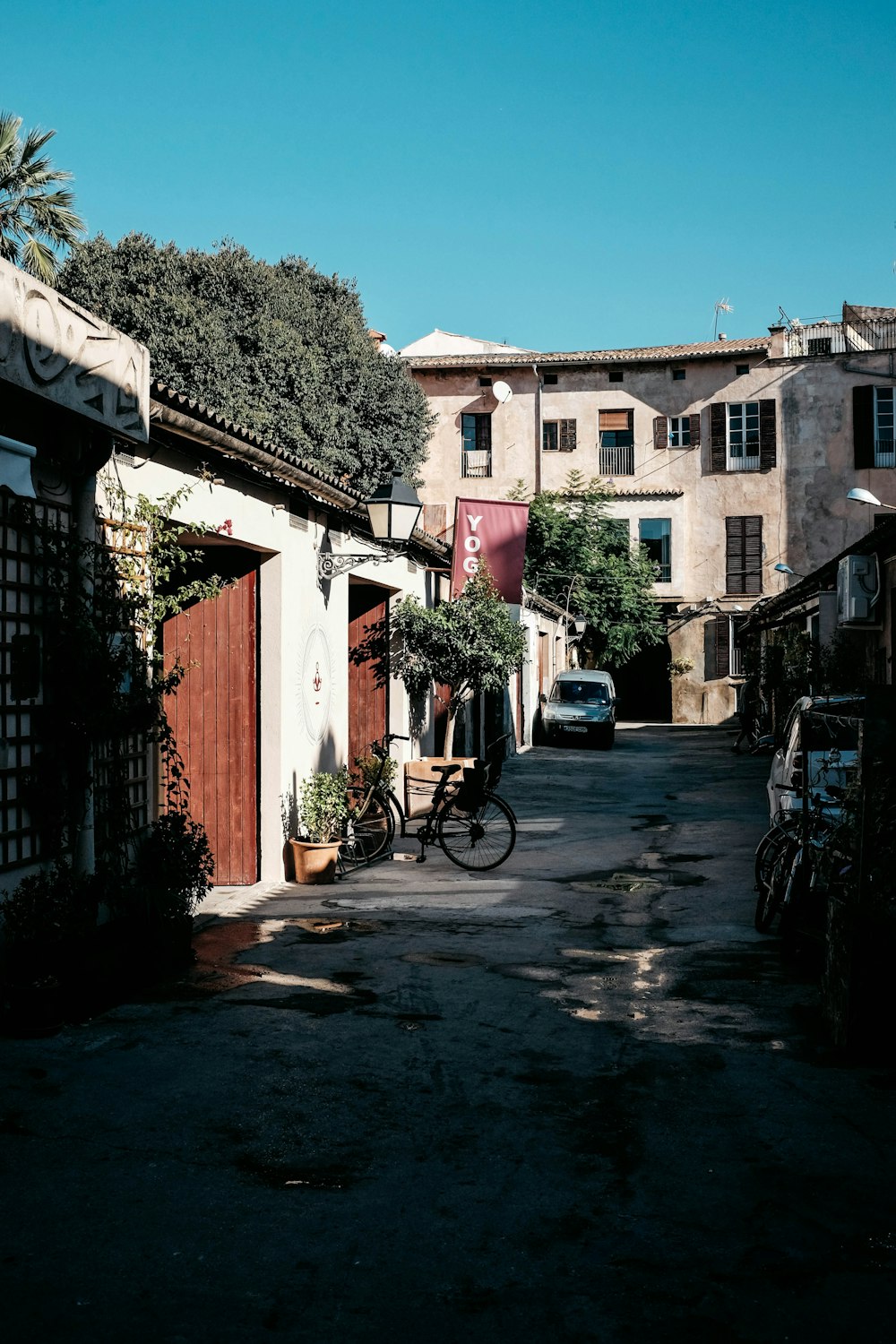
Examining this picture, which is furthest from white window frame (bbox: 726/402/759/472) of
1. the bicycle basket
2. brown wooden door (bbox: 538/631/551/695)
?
the bicycle basket

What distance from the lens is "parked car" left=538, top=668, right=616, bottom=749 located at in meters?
27.8

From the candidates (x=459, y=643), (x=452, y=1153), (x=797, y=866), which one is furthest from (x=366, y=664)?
(x=452, y=1153)

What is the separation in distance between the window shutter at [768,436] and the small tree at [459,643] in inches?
975

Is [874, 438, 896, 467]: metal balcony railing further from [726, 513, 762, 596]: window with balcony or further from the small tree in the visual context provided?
A: the small tree

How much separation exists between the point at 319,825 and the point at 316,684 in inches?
56.8

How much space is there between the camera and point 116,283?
1128 inches

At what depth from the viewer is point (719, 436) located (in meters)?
39.2

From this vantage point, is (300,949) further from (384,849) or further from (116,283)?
(116,283)

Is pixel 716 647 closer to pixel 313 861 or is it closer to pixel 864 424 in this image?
pixel 864 424

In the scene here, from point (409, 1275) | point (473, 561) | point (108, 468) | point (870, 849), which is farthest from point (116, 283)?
point (409, 1275)

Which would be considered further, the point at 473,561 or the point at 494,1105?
the point at 473,561

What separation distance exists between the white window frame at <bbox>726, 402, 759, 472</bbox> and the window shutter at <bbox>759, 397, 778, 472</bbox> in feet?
0.56

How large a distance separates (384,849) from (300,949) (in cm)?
381

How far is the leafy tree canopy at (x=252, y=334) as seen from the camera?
28.5 metres
